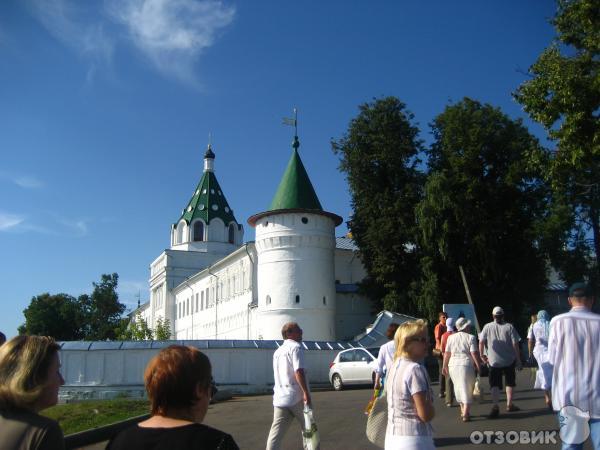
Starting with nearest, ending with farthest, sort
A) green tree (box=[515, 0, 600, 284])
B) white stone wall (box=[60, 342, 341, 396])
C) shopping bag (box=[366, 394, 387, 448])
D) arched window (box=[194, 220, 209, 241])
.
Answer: shopping bag (box=[366, 394, 387, 448]) < green tree (box=[515, 0, 600, 284]) < white stone wall (box=[60, 342, 341, 396]) < arched window (box=[194, 220, 209, 241])

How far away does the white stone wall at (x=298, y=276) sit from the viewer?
114 ft

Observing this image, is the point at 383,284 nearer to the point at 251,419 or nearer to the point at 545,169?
the point at 545,169

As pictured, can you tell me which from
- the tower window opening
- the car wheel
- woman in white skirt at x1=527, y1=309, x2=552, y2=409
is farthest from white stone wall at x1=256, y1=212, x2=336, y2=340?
the tower window opening

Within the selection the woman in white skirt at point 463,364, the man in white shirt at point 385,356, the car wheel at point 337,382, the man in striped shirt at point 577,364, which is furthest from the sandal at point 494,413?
the car wheel at point 337,382

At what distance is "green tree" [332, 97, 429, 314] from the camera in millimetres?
32844

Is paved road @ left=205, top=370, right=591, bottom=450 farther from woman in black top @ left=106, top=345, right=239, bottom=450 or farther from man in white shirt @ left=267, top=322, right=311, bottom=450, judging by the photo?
woman in black top @ left=106, top=345, right=239, bottom=450

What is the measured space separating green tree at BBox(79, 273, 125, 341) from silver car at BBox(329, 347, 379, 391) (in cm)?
5473

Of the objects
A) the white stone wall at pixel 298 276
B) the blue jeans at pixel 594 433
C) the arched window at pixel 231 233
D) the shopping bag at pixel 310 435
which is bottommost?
the shopping bag at pixel 310 435

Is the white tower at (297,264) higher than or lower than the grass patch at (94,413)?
higher

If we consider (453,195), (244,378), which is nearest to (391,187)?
(453,195)

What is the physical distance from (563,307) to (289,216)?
29774 mm

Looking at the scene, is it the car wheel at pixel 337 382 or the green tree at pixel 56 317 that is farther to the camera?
Answer: the green tree at pixel 56 317

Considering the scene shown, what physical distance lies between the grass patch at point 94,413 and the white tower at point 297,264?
17.7 metres

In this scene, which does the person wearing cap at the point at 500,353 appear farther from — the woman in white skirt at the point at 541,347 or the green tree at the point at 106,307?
the green tree at the point at 106,307
